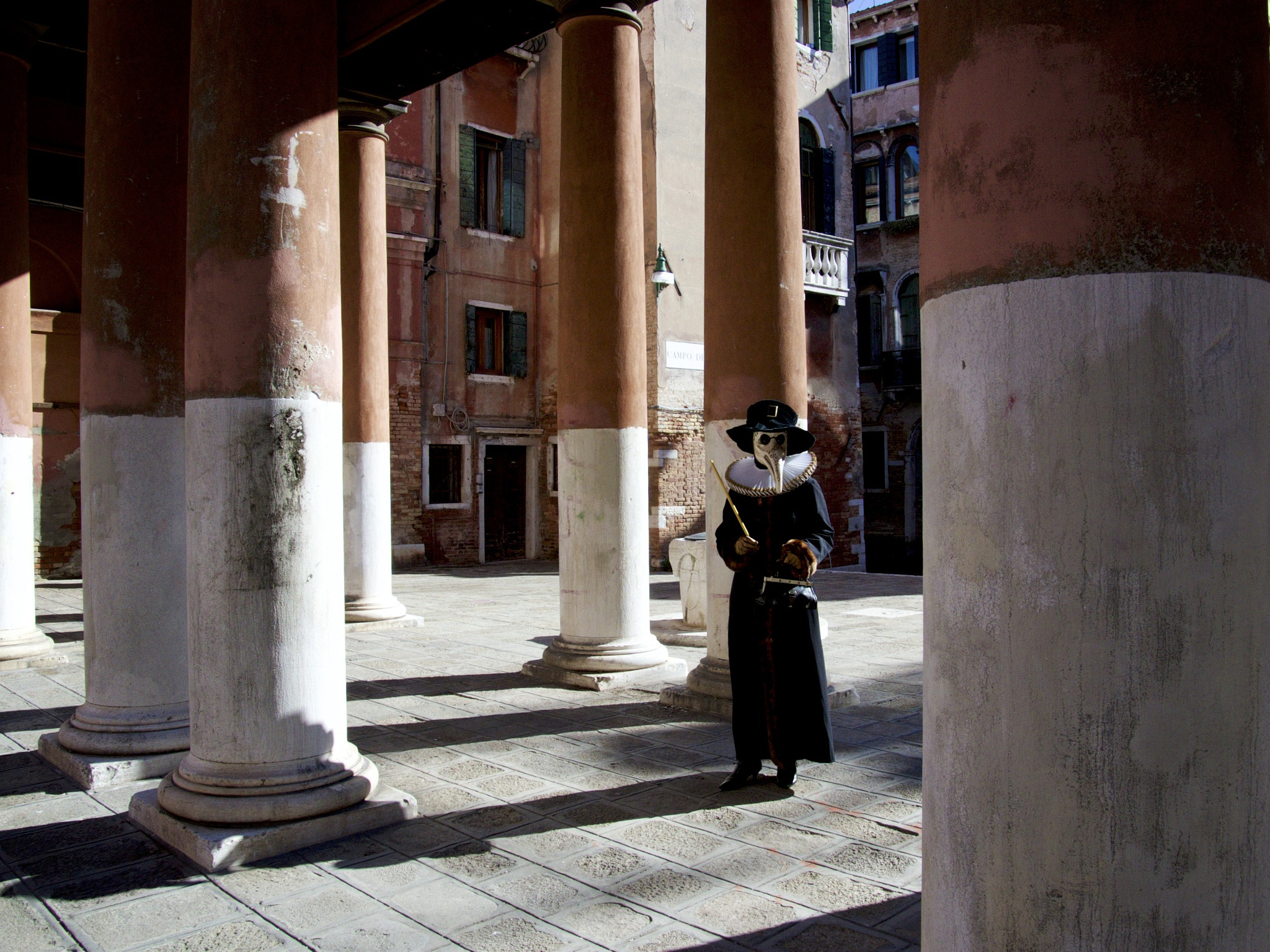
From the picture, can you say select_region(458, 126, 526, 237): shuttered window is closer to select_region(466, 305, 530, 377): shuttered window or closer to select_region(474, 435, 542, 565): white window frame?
select_region(466, 305, 530, 377): shuttered window

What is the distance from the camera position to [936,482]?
2.01 meters

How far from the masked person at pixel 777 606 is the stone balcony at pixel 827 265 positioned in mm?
14049

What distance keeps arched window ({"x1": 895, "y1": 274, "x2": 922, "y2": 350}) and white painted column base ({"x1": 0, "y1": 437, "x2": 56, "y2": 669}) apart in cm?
2126

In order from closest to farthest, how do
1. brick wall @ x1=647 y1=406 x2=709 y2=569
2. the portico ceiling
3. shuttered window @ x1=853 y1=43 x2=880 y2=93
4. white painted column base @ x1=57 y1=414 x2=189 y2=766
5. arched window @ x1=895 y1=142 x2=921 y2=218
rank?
white painted column base @ x1=57 y1=414 x2=189 y2=766 → the portico ceiling → brick wall @ x1=647 y1=406 x2=709 y2=569 → arched window @ x1=895 y1=142 x2=921 y2=218 → shuttered window @ x1=853 y1=43 x2=880 y2=93

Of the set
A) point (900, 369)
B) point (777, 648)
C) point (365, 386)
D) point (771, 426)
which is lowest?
point (777, 648)

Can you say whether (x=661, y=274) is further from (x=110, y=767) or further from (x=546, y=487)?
(x=110, y=767)

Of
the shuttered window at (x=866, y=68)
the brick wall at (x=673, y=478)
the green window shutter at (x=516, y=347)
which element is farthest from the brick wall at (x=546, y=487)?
the shuttered window at (x=866, y=68)

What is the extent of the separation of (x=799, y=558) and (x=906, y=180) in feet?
74.6

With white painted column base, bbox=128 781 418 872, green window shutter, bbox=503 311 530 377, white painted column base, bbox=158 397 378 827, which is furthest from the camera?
green window shutter, bbox=503 311 530 377

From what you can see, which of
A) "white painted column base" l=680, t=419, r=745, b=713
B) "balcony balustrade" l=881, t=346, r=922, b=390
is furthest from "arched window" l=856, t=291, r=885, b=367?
"white painted column base" l=680, t=419, r=745, b=713

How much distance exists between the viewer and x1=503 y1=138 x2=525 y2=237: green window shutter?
1833 centimetres

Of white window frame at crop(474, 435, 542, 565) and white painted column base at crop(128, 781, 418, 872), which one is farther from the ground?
white window frame at crop(474, 435, 542, 565)

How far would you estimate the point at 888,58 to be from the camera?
2470 centimetres

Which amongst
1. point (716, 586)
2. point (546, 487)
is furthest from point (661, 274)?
point (716, 586)
